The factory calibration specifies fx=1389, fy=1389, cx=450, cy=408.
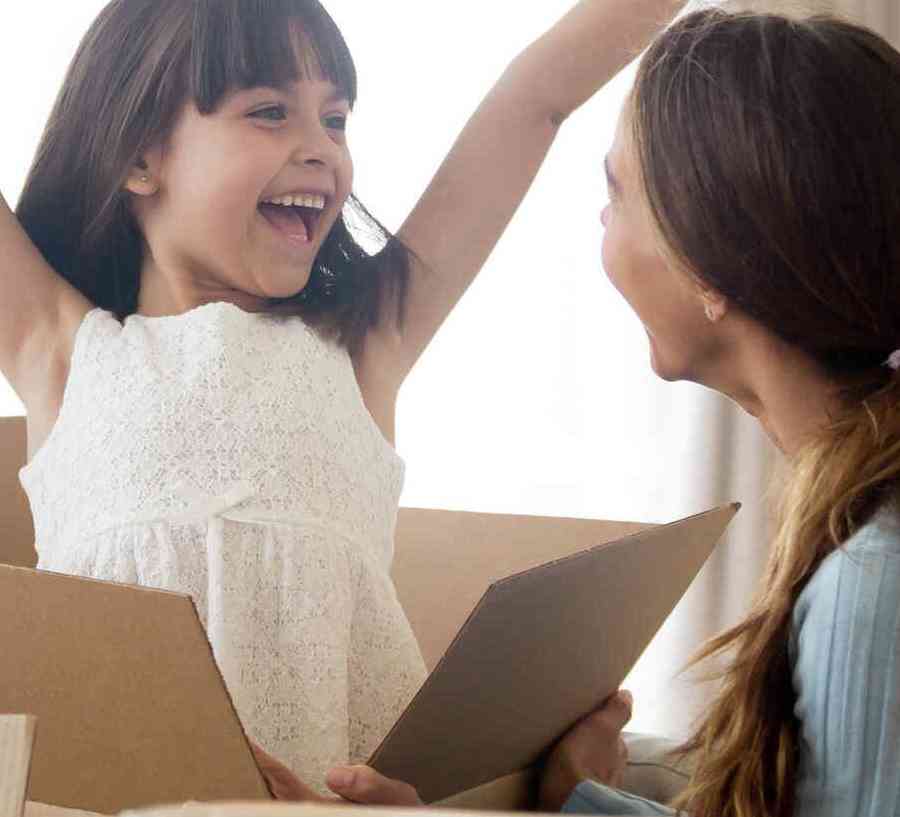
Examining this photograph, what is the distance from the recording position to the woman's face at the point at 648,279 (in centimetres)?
103

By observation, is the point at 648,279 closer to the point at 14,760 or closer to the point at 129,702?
the point at 129,702

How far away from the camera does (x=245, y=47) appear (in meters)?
1.10

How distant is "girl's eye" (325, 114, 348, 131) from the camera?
118cm

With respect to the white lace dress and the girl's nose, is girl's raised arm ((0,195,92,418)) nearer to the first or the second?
the white lace dress

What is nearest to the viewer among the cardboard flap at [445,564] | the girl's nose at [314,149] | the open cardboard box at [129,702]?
the open cardboard box at [129,702]

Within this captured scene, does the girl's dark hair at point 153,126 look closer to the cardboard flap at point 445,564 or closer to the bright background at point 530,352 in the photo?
the cardboard flap at point 445,564

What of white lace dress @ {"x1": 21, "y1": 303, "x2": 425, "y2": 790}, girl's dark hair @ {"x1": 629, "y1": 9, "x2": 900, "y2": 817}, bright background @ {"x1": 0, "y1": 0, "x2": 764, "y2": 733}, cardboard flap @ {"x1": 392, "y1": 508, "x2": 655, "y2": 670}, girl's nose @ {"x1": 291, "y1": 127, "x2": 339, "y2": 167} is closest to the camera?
girl's dark hair @ {"x1": 629, "y1": 9, "x2": 900, "y2": 817}

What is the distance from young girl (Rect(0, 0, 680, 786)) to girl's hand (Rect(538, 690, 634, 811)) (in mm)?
133

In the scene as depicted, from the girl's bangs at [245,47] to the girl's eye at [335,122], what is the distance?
5 centimetres

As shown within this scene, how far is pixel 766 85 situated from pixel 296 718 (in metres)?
0.56

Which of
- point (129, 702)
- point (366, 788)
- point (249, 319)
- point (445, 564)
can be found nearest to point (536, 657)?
point (366, 788)

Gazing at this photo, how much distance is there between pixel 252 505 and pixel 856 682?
459mm

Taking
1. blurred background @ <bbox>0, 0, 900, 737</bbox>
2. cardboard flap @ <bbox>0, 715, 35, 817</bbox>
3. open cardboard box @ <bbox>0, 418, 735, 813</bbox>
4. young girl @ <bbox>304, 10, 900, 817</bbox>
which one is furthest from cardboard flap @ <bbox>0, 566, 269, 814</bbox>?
blurred background @ <bbox>0, 0, 900, 737</bbox>

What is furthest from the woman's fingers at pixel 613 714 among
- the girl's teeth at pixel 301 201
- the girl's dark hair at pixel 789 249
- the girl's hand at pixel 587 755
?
the girl's teeth at pixel 301 201
